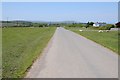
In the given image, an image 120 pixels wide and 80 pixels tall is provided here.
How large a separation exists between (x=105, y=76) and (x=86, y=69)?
5.02 feet

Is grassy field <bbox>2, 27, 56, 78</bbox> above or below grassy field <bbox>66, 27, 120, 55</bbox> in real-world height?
below

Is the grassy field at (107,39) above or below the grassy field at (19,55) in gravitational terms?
above

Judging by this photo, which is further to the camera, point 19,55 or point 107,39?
point 107,39

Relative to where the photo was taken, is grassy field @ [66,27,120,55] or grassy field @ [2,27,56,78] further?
grassy field @ [66,27,120,55]

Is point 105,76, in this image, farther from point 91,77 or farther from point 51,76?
point 51,76

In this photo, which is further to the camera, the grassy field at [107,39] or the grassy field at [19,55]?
the grassy field at [107,39]

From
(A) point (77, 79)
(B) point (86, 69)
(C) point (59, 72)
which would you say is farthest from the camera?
(B) point (86, 69)

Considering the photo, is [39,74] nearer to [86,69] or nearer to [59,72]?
[59,72]

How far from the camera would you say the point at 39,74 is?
9562 millimetres

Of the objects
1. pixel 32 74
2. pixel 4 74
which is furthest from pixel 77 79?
pixel 4 74

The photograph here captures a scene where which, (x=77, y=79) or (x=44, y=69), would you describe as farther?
(x=44, y=69)

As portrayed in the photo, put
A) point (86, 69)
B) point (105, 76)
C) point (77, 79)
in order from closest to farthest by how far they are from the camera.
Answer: point (77, 79)
point (105, 76)
point (86, 69)

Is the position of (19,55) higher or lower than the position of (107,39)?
lower

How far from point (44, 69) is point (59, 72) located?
3.48 feet
